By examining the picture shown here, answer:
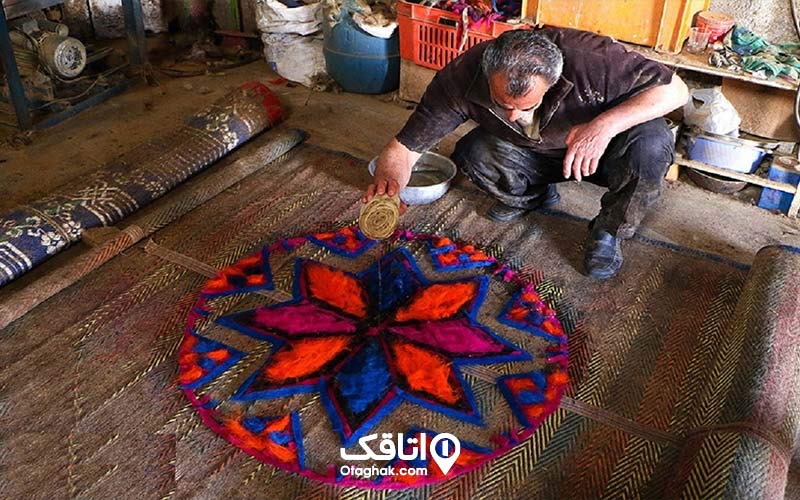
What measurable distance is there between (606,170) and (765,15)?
1.41 meters

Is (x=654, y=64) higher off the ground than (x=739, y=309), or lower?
higher

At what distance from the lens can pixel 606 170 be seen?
9.20 ft

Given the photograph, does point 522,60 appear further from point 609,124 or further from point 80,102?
point 80,102

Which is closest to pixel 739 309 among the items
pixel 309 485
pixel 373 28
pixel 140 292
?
pixel 309 485

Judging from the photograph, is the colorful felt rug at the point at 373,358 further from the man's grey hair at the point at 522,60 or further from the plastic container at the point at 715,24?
the plastic container at the point at 715,24

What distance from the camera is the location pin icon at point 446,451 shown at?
1.96 metres

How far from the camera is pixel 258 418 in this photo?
6.88 feet

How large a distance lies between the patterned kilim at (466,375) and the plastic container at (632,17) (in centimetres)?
98

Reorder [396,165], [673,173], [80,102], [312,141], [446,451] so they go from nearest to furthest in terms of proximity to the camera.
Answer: [446,451], [396,165], [673,173], [312,141], [80,102]

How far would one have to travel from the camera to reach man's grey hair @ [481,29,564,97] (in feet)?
7.44

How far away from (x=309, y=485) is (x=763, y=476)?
112 cm

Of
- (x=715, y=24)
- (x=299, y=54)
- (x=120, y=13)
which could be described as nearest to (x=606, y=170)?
(x=715, y=24)

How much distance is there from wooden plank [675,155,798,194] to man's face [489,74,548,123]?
1.24 m

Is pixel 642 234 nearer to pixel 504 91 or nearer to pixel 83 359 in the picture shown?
pixel 504 91
